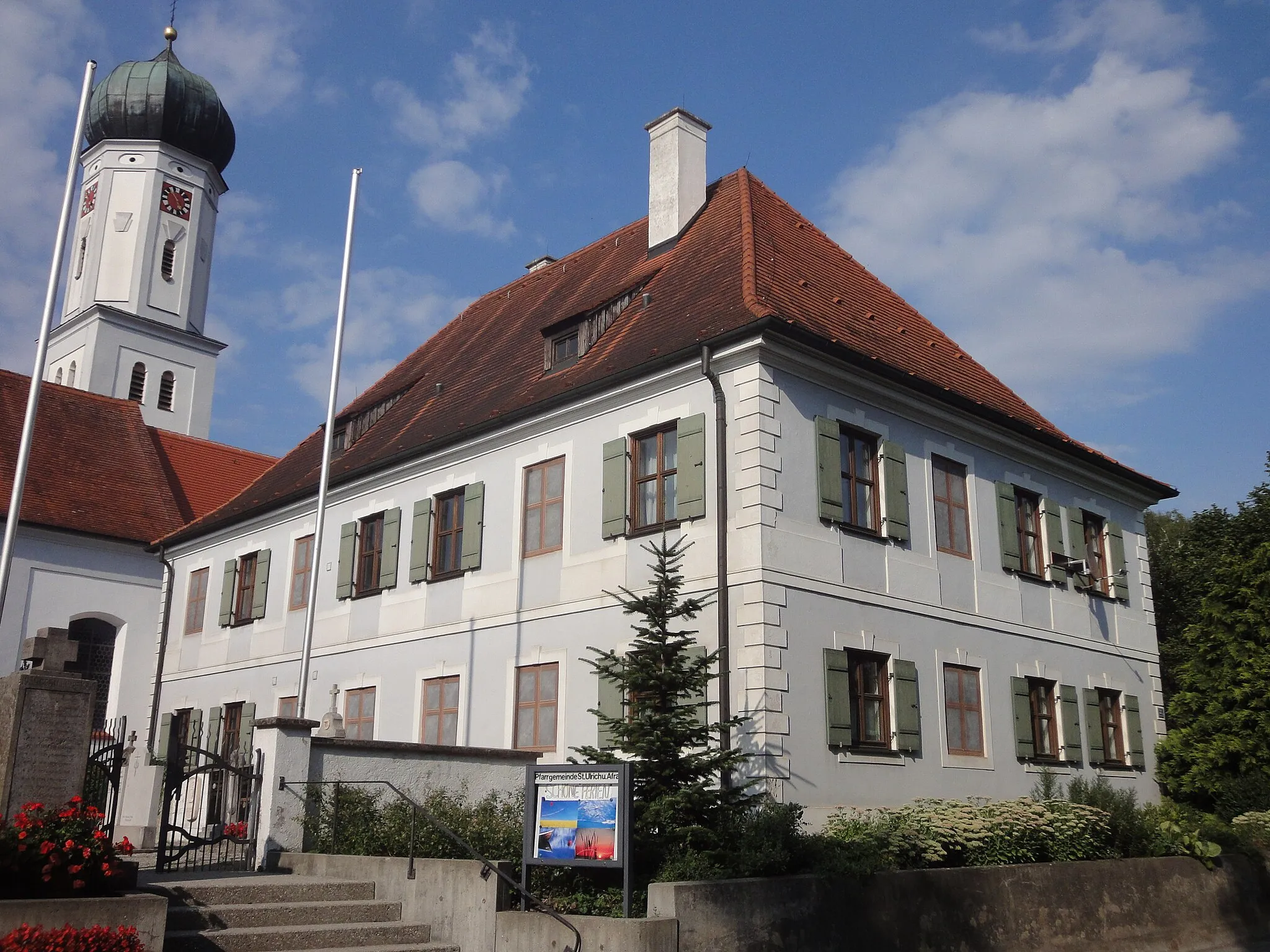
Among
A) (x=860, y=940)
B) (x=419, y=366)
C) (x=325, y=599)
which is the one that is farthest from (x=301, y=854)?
(x=419, y=366)

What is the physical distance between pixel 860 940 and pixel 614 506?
25.6 feet

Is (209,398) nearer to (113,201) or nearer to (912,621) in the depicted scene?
(113,201)

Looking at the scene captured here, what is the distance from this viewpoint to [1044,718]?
20.4 m

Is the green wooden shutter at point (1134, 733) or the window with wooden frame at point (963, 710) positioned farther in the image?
the green wooden shutter at point (1134, 733)

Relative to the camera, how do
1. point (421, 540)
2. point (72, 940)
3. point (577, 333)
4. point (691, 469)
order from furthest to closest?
point (421, 540) → point (577, 333) → point (691, 469) → point (72, 940)

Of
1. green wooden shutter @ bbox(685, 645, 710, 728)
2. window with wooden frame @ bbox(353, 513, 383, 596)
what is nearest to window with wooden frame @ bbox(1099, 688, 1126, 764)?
green wooden shutter @ bbox(685, 645, 710, 728)

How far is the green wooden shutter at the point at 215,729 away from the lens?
86.2 ft

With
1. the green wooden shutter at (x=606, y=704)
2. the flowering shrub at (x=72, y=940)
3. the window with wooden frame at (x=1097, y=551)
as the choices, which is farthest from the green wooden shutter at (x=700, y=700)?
the window with wooden frame at (x=1097, y=551)

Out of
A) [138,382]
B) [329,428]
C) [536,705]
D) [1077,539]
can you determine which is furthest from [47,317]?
[138,382]

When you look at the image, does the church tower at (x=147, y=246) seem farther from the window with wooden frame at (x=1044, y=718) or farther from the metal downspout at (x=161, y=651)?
the window with wooden frame at (x=1044, y=718)

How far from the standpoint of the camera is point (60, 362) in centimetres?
5275

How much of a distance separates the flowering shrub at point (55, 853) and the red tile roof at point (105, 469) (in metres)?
24.4

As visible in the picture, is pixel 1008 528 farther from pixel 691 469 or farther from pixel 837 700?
pixel 691 469

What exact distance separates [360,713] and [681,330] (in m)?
9.65
